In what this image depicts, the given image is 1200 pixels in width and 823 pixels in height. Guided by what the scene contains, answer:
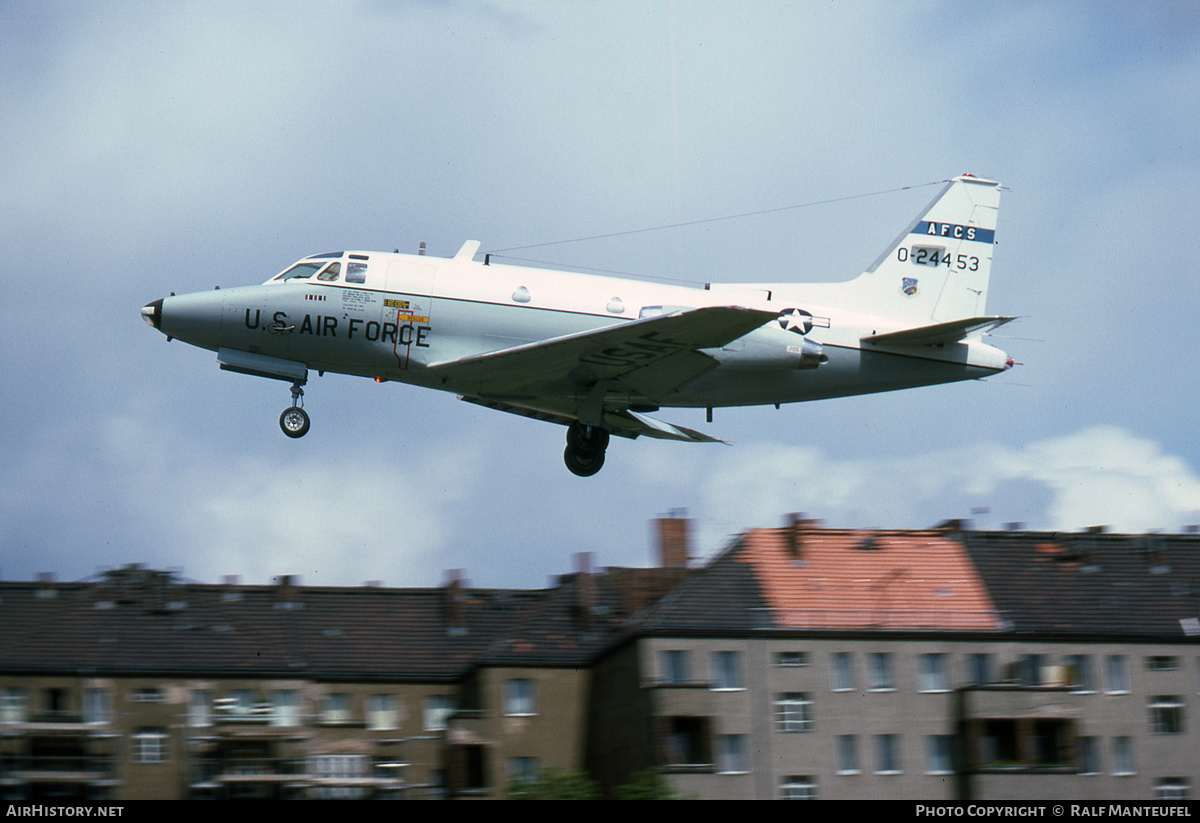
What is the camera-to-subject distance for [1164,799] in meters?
43.8

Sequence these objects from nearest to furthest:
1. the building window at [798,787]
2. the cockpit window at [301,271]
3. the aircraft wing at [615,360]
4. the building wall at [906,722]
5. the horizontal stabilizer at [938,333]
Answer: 1. the aircraft wing at [615,360]
2. the horizontal stabilizer at [938,333]
3. the cockpit window at [301,271]
4. the building window at [798,787]
5. the building wall at [906,722]

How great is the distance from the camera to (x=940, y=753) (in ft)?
154

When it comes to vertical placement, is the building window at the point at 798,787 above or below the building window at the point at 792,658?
below

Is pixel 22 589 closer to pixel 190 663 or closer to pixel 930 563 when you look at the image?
pixel 190 663

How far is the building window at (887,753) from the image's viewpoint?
46.3m

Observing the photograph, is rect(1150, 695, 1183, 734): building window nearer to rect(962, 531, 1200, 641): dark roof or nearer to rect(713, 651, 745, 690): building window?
rect(962, 531, 1200, 641): dark roof

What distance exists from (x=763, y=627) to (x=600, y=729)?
6.72 metres

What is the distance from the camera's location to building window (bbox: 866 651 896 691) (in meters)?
47.6

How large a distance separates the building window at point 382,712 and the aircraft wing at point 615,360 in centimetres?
2336

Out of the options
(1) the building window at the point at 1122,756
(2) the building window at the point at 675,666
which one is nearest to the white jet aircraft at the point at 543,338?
(2) the building window at the point at 675,666

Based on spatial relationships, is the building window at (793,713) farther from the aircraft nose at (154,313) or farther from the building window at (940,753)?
the aircraft nose at (154,313)

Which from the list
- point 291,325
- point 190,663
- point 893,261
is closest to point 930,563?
point 893,261

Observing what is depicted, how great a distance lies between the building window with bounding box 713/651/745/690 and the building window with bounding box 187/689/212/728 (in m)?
15.0

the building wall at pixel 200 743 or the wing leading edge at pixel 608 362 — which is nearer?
the wing leading edge at pixel 608 362
